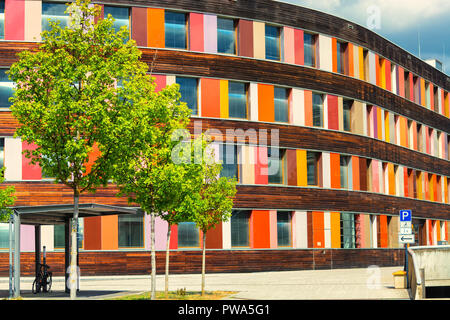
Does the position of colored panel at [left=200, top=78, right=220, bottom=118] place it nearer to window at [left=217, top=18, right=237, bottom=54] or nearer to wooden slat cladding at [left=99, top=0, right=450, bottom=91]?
window at [left=217, top=18, right=237, bottom=54]

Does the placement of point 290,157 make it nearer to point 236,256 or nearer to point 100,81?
point 236,256

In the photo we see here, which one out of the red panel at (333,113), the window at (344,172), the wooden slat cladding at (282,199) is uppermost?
the red panel at (333,113)

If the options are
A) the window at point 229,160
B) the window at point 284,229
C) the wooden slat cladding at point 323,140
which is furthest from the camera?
the window at point 284,229

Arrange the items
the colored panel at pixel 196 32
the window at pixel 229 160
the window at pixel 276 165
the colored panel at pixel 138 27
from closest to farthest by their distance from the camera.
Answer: the colored panel at pixel 138 27
the window at pixel 229 160
the colored panel at pixel 196 32
the window at pixel 276 165

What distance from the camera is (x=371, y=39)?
47531 mm

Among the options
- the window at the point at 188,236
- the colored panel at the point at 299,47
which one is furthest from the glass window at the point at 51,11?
the colored panel at the point at 299,47

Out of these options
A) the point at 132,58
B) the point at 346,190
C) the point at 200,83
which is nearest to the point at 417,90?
the point at 346,190

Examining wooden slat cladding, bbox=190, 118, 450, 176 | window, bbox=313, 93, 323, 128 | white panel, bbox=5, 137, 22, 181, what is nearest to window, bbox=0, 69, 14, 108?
white panel, bbox=5, 137, 22, 181

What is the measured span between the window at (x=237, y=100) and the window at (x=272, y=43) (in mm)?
2720

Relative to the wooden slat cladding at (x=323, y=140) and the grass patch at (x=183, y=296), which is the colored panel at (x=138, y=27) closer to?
the wooden slat cladding at (x=323, y=140)

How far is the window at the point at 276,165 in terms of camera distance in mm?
39906

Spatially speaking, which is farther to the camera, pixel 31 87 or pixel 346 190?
Answer: pixel 346 190

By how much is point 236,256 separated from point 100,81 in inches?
785

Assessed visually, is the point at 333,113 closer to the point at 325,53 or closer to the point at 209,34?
the point at 325,53
